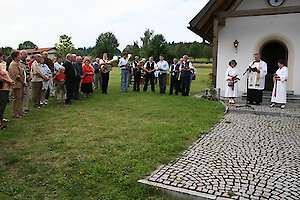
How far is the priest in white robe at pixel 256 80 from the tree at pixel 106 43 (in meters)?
56.6

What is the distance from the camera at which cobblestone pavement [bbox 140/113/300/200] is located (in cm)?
337

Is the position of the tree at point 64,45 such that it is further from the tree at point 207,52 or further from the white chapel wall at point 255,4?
the white chapel wall at point 255,4

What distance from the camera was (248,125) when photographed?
704cm

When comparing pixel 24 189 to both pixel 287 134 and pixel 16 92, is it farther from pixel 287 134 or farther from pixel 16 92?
pixel 287 134

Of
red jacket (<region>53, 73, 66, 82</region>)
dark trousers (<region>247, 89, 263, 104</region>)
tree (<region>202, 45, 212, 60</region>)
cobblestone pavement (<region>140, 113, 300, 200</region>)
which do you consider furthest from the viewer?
tree (<region>202, 45, 212, 60</region>)

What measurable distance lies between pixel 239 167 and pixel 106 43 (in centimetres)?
6659

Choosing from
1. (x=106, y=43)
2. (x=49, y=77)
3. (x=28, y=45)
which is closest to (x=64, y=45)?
(x=106, y=43)

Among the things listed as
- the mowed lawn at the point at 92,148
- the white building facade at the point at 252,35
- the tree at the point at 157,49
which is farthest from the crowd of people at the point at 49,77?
the tree at the point at 157,49

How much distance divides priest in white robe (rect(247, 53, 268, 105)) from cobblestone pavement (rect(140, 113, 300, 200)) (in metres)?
3.76

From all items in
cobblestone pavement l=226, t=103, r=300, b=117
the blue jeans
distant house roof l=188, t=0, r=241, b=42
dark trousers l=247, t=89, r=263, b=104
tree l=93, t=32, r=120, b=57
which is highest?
tree l=93, t=32, r=120, b=57

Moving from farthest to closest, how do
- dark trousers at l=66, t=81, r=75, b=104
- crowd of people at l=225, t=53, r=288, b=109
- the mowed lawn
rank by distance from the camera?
crowd of people at l=225, t=53, r=288, b=109
dark trousers at l=66, t=81, r=75, b=104
the mowed lawn

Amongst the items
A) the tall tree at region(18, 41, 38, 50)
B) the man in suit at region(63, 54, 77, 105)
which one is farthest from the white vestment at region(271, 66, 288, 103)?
the tall tree at region(18, 41, 38, 50)

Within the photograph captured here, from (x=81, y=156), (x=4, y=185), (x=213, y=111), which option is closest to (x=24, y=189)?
(x=4, y=185)

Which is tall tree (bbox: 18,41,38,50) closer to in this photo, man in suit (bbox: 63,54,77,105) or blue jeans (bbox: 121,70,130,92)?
blue jeans (bbox: 121,70,130,92)
